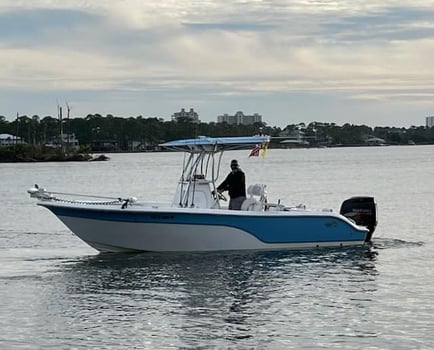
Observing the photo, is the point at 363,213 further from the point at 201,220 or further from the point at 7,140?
the point at 7,140

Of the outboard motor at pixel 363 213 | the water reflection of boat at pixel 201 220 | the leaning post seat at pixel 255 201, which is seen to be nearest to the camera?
the water reflection of boat at pixel 201 220

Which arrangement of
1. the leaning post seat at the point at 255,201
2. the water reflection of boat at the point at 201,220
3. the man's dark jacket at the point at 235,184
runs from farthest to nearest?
the man's dark jacket at the point at 235,184, the leaning post seat at the point at 255,201, the water reflection of boat at the point at 201,220

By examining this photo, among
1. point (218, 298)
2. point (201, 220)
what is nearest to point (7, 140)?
point (201, 220)

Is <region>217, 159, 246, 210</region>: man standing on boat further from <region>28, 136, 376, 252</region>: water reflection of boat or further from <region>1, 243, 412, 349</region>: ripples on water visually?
<region>1, 243, 412, 349</region>: ripples on water

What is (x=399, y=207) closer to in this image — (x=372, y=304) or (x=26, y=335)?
(x=372, y=304)

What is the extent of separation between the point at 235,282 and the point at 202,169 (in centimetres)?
479

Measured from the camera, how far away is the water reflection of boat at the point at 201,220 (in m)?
23.1

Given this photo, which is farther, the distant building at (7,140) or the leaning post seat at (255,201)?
the distant building at (7,140)

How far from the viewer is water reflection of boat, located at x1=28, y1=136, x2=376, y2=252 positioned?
75.8 feet

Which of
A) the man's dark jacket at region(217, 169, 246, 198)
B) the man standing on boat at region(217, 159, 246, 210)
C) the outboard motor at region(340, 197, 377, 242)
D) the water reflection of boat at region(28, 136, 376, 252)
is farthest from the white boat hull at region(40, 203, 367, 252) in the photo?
the outboard motor at region(340, 197, 377, 242)

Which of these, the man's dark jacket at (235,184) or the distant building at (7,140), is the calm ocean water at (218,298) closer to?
the man's dark jacket at (235,184)

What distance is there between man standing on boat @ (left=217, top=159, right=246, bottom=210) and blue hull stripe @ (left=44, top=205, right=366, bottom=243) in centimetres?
67

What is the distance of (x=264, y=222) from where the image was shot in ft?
77.6

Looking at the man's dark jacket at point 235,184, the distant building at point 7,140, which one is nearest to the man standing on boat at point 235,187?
the man's dark jacket at point 235,184
